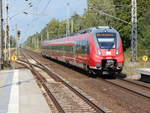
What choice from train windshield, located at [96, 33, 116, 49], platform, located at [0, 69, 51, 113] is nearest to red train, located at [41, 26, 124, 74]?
train windshield, located at [96, 33, 116, 49]

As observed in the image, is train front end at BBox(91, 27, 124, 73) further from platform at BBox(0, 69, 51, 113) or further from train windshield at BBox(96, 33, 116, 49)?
platform at BBox(0, 69, 51, 113)

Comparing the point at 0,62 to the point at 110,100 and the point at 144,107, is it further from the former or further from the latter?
the point at 144,107

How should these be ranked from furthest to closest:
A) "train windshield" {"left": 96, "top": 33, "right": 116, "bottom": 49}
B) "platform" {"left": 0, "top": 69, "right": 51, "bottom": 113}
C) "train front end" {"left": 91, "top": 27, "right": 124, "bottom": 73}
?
"train windshield" {"left": 96, "top": 33, "right": 116, "bottom": 49}
"train front end" {"left": 91, "top": 27, "right": 124, "bottom": 73}
"platform" {"left": 0, "top": 69, "right": 51, "bottom": 113}

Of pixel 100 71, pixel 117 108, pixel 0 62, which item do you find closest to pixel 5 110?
pixel 117 108

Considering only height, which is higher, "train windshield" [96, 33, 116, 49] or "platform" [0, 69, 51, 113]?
"train windshield" [96, 33, 116, 49]

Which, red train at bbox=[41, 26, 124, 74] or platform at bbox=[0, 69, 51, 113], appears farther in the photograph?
red train at bbox=[41, 26, 124, 74]

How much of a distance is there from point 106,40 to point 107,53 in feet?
2.80

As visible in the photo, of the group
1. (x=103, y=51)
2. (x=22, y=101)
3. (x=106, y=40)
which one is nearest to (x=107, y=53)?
(x=103, y=51)

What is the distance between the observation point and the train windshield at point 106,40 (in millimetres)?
25578

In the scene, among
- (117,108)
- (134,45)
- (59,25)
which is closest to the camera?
(117,108)

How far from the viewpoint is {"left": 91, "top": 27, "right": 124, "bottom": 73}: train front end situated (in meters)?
25.4

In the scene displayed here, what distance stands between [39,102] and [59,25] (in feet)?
415

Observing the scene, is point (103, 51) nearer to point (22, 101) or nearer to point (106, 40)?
point (106, 40)

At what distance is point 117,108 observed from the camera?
1407 centimetres
